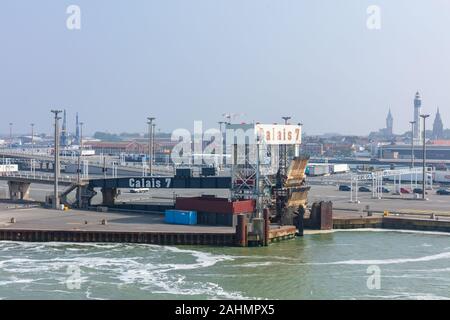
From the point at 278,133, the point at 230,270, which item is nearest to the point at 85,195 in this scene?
the point at 278,133

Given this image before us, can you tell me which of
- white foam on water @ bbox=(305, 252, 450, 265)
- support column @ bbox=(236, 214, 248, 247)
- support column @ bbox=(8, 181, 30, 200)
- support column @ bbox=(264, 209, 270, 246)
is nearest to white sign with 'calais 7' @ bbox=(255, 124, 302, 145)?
support column @ bbox=(264, 209, 270, 246)

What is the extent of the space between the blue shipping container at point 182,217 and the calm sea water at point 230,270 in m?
6.13

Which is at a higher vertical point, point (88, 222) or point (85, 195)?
point (85, 195)

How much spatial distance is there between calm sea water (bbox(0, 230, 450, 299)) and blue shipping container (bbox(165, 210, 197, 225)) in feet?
20.1

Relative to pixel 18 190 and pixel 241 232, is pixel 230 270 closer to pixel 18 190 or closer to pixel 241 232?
pixel 241 232

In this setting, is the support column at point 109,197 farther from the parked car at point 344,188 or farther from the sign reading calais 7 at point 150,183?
the parked car at point 344,188

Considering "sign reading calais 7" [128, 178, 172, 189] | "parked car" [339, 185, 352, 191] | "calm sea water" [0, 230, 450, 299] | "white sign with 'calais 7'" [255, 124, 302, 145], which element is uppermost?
"white sign with 'calais 7'" [255, 124, 302, 145]

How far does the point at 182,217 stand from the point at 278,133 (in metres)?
11.0

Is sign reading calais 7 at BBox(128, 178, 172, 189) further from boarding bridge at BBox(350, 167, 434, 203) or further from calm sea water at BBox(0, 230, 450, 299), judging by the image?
boarding bridge at BBox(350, 167, 434, 203)

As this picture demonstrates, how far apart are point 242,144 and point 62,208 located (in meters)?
19.2

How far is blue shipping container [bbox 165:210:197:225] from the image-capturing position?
57.2 meters

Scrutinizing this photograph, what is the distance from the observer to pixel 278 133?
200 ft

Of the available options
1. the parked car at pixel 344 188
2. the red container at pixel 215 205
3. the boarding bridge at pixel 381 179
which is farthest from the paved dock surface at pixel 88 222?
the parked car at pixel 344 188
